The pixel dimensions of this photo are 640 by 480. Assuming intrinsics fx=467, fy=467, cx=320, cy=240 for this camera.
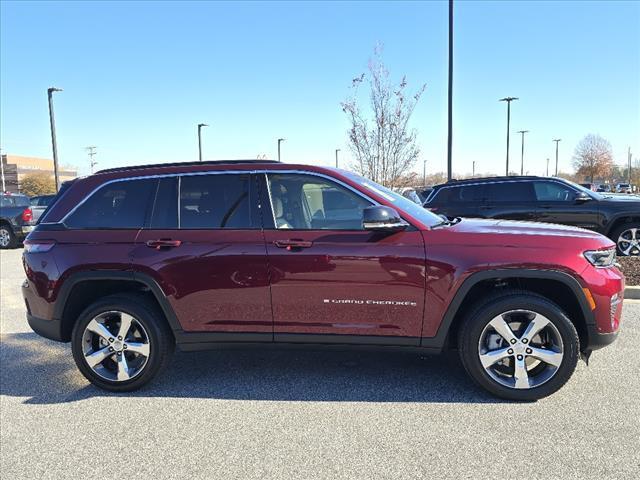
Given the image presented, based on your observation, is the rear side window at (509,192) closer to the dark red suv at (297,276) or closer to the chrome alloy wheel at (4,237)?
the dark red suv at (297,276)

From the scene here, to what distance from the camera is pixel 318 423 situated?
317 centimetres

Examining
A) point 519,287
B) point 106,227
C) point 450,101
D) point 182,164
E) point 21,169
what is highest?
point 21,169

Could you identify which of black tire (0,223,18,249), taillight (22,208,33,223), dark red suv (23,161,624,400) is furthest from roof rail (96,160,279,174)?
black tire (0,223,18,249)

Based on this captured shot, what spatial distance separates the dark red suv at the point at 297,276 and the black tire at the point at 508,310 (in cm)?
1

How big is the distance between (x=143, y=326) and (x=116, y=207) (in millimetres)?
1005

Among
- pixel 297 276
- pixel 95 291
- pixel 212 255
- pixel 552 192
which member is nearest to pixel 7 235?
pixel 95 291

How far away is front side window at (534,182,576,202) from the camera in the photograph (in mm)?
9102

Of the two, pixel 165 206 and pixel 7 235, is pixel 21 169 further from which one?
pixel 165 206

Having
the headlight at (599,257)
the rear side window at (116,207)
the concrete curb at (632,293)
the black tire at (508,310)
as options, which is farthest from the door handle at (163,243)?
the concrete curb at (632,293)

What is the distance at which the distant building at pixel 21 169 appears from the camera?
80.0m

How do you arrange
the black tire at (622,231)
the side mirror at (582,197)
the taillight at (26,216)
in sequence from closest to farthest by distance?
the black tire at (622,231) < the side mirror at (582,197) < the taillight at (26,216)

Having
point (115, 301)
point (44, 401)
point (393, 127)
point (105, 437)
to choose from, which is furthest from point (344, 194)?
point (393, 127)

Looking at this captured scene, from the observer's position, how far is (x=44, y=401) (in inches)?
144

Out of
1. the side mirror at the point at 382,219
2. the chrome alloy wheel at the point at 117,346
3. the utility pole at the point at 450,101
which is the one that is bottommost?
the chrome alloy wheel at the point at 117,346
